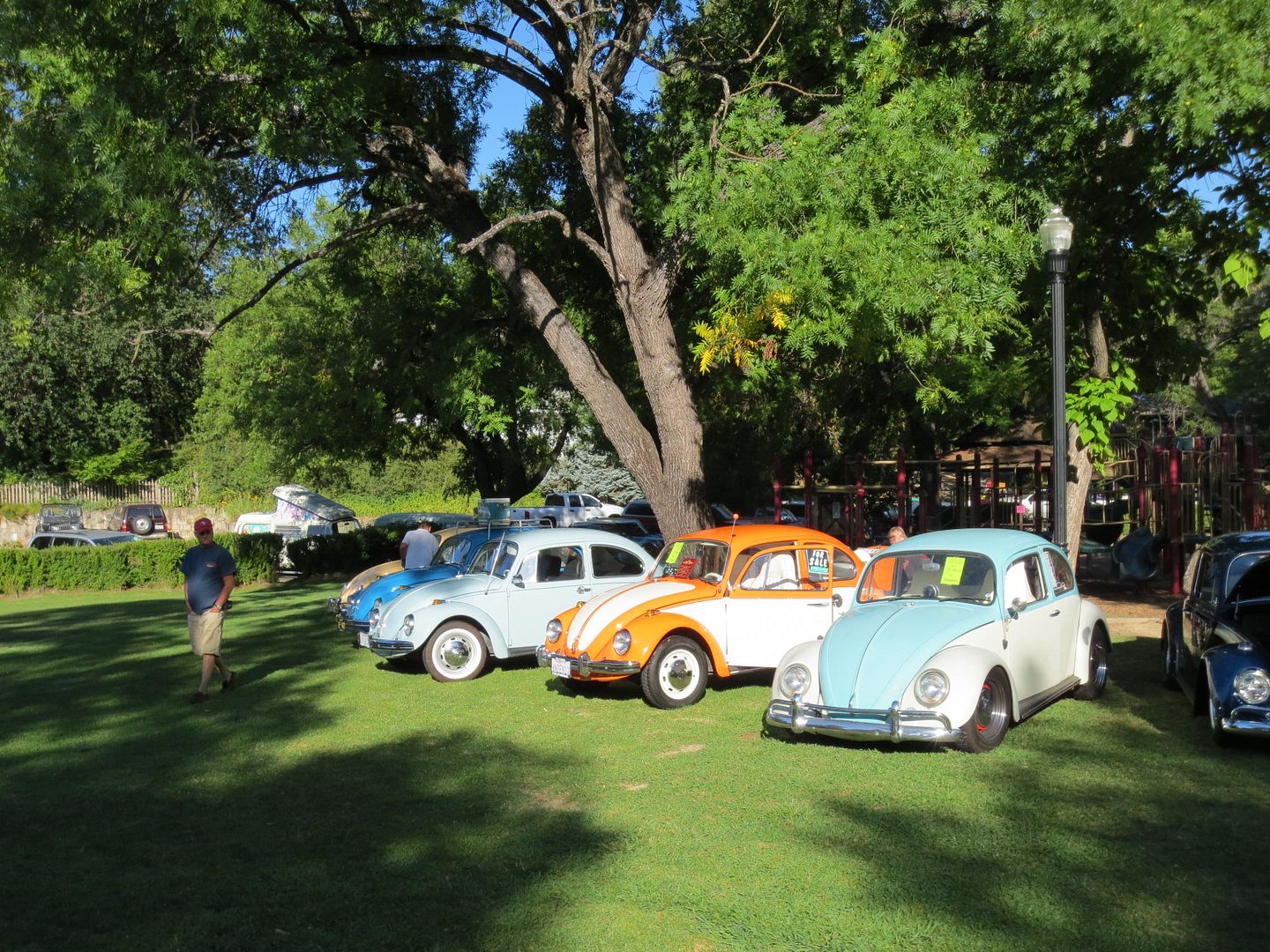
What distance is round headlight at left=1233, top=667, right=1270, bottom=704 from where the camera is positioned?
7.84 meters

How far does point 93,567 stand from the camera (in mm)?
28750

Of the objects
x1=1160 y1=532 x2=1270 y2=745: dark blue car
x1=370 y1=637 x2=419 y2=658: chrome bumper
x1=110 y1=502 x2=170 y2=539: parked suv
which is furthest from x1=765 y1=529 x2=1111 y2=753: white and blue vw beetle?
x1=110 y1=502 x2=170 y2=539: parked suv

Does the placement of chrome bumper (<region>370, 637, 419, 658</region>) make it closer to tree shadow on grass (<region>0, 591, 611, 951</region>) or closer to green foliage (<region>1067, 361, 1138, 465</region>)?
tree shadow on grass (<region>0, 591, 611, 951</region>)

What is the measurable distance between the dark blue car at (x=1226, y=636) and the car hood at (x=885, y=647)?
1652mm

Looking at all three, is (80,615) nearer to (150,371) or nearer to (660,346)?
(660,346)

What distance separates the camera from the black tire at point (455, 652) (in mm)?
12852

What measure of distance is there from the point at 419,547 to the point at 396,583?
6.35ft

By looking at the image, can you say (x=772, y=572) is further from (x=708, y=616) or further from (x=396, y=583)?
(x=396, y=583)

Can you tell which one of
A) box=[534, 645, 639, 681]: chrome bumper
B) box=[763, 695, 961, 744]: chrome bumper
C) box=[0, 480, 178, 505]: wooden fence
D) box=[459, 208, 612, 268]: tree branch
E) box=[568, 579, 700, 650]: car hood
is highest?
box=[459, 208, 612, 268]: tree branch

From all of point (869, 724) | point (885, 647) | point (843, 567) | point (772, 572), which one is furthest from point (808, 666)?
point (843, 567)

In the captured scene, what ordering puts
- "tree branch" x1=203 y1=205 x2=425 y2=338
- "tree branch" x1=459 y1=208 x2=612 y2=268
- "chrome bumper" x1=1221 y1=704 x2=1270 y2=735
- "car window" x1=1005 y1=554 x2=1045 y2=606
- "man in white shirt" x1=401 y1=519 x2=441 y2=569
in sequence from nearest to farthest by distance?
"chrome bumper" x1=1221 y1=704 x2=1270 y2=735 → "car window" x1=1005 y1=554 x2=1045 y2=606 → "tree branch" x1=459 y1=208 x2=612 y2=268 → "tree branch" x1=203 y1=205 x2=425 y2=338 → "man in white shirt" x1=401 y1=519 x2=441 y2=569

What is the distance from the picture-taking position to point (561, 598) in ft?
44.3

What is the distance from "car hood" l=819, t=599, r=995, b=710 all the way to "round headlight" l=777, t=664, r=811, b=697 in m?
0.16

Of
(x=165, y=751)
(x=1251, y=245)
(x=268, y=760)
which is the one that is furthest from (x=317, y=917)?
(x=1251, y=245)
